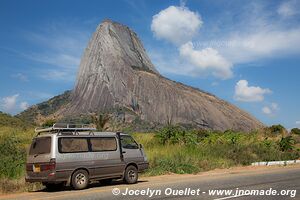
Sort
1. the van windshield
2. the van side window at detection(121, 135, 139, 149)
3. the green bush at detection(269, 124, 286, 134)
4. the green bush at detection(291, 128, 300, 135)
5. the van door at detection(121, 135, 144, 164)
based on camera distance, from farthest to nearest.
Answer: the green bush at detection(291, 128, 300, 135) < the green bush at detection(269, 124, 286, 134) < the van side window at detection(121, 135, 139, 149) < the van door at detection(121, 135, 144, 164) < the van windshield

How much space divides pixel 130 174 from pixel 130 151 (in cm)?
92

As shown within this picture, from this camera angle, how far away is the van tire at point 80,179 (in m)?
15.3

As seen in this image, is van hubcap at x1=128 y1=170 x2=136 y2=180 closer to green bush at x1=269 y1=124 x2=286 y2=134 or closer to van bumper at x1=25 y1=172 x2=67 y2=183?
van bumper at x1=25 y1=172 x2=67 y2=183

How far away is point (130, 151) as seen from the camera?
1752 centimetres

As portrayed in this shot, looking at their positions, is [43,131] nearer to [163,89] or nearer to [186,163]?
[186,163]

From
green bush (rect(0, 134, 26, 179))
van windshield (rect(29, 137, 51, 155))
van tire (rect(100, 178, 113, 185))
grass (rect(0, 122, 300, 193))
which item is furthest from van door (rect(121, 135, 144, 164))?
green bush (rect(0, 134, 26, 179))

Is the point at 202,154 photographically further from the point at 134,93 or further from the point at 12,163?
the point at 134,93

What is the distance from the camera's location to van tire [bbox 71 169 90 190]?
1532cm

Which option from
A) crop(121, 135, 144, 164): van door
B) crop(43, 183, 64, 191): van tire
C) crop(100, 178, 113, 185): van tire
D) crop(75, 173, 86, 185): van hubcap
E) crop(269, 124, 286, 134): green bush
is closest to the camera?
crop(75, 173, 86, 185): van hubcap

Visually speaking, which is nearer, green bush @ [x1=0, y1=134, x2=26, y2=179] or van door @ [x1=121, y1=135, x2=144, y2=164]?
van door @ [x1=121, y1=135, x2=144, y2=164]

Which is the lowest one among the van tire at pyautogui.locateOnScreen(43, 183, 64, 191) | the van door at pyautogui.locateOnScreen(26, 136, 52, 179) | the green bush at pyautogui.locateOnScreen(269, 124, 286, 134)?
the van tire at pyautogui.locateOnScreen(43, 183, 64, 191)

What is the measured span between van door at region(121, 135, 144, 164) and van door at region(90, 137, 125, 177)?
0.35 m

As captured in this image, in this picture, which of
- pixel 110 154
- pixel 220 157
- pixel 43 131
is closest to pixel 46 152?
pixel 43 131

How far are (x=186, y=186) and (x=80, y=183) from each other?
3.70m
